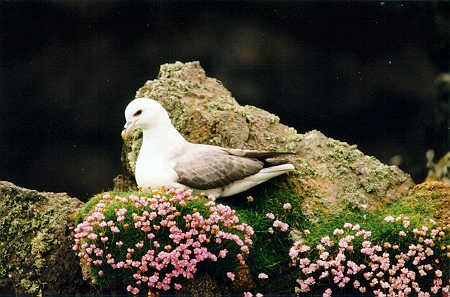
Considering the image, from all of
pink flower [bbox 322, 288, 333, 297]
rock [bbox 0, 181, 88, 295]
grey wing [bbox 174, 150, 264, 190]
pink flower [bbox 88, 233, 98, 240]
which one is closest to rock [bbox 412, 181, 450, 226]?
pink flower [bbox 322, 288, 333, 297]

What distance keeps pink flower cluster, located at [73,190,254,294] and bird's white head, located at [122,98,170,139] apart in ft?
2.07

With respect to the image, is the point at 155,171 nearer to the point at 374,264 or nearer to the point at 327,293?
the point at 327,293

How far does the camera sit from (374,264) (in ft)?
18.4

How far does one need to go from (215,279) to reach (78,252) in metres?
1.07

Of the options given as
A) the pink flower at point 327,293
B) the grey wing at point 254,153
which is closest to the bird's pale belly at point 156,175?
the grey wing at point 254,153

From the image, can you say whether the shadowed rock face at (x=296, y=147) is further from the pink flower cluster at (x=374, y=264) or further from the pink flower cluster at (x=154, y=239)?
the pink flower cluster at (x=154, y=239)

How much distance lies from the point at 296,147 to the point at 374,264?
133 centimetres

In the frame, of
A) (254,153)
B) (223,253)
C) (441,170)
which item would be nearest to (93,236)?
(223,253)

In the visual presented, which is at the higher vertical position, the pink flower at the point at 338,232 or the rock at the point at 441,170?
the rock at the point at 441,170

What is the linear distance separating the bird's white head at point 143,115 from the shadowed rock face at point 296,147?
2.04ft

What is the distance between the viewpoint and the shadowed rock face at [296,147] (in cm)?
627

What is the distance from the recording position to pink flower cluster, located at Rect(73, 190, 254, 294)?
5332mm

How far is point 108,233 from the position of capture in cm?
541

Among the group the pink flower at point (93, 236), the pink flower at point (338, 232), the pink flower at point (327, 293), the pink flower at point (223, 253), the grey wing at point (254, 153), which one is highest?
the grey wing at point (254, 153)
